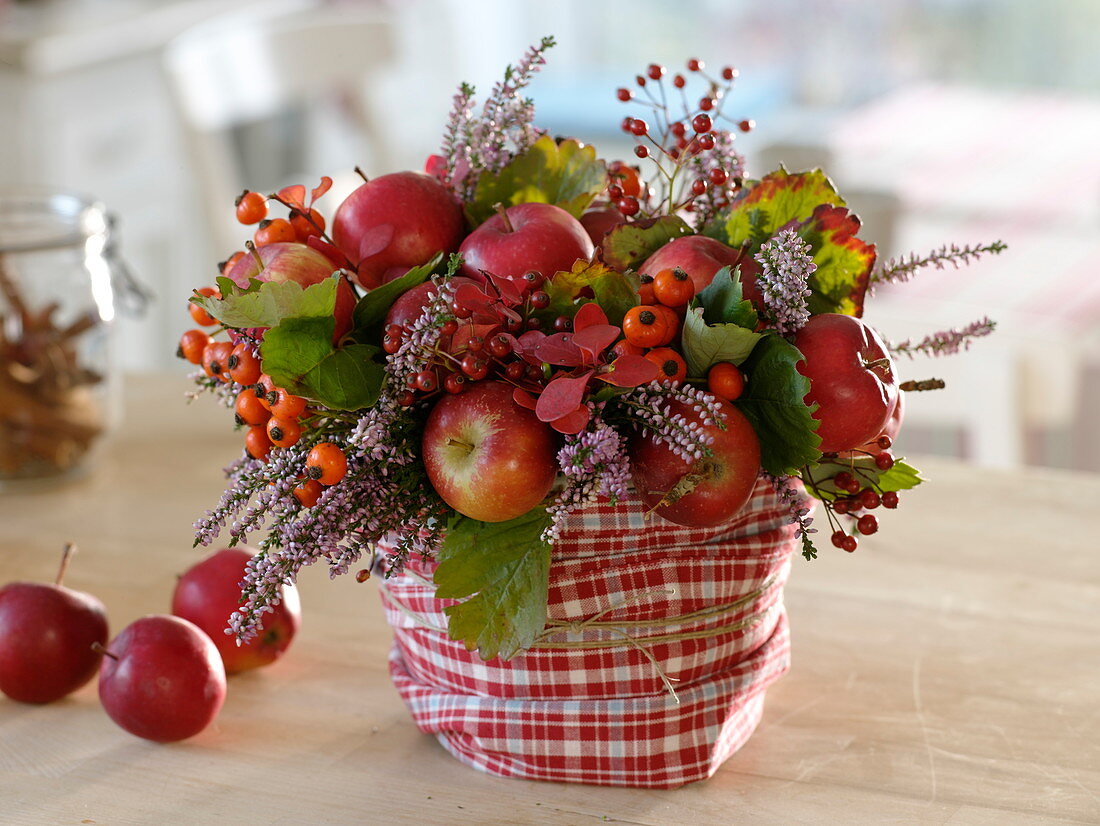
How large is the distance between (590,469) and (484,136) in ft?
0.84

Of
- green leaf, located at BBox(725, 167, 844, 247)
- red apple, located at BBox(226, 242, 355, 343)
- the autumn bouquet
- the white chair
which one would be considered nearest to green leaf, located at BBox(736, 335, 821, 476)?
the autumn bouquet

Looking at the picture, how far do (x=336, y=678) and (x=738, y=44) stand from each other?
4049mm

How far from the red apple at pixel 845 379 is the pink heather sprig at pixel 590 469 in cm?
11

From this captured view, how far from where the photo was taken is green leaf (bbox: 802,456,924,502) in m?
0.71

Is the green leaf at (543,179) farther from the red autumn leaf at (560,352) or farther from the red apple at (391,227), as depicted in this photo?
the red autumn leaf at (560,352)

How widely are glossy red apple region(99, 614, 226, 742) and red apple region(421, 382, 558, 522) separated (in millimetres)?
249

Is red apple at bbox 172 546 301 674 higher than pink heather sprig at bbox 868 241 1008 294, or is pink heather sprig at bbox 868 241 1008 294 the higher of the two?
pink heather sprig at bbox 868 241 1008 294

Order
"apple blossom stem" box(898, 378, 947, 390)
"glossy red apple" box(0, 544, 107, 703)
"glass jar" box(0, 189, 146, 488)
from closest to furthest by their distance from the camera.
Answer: "apple blossom stem" box(898, 378, 947, 390) < "glossy red apple" box(0, 544, 107, 703) < "glass jar" box(0, 189, 146, 488)

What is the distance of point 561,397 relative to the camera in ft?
2.00

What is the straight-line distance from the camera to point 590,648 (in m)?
0.72

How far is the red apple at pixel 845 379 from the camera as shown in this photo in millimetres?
651

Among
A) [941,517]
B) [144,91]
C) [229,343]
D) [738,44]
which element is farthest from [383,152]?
[738,44]

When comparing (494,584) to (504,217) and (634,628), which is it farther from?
(504,217)

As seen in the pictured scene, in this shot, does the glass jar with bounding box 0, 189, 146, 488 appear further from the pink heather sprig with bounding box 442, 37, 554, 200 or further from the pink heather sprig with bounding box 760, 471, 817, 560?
the pink heather sprig with bounding box 760, 471, 817, 560
